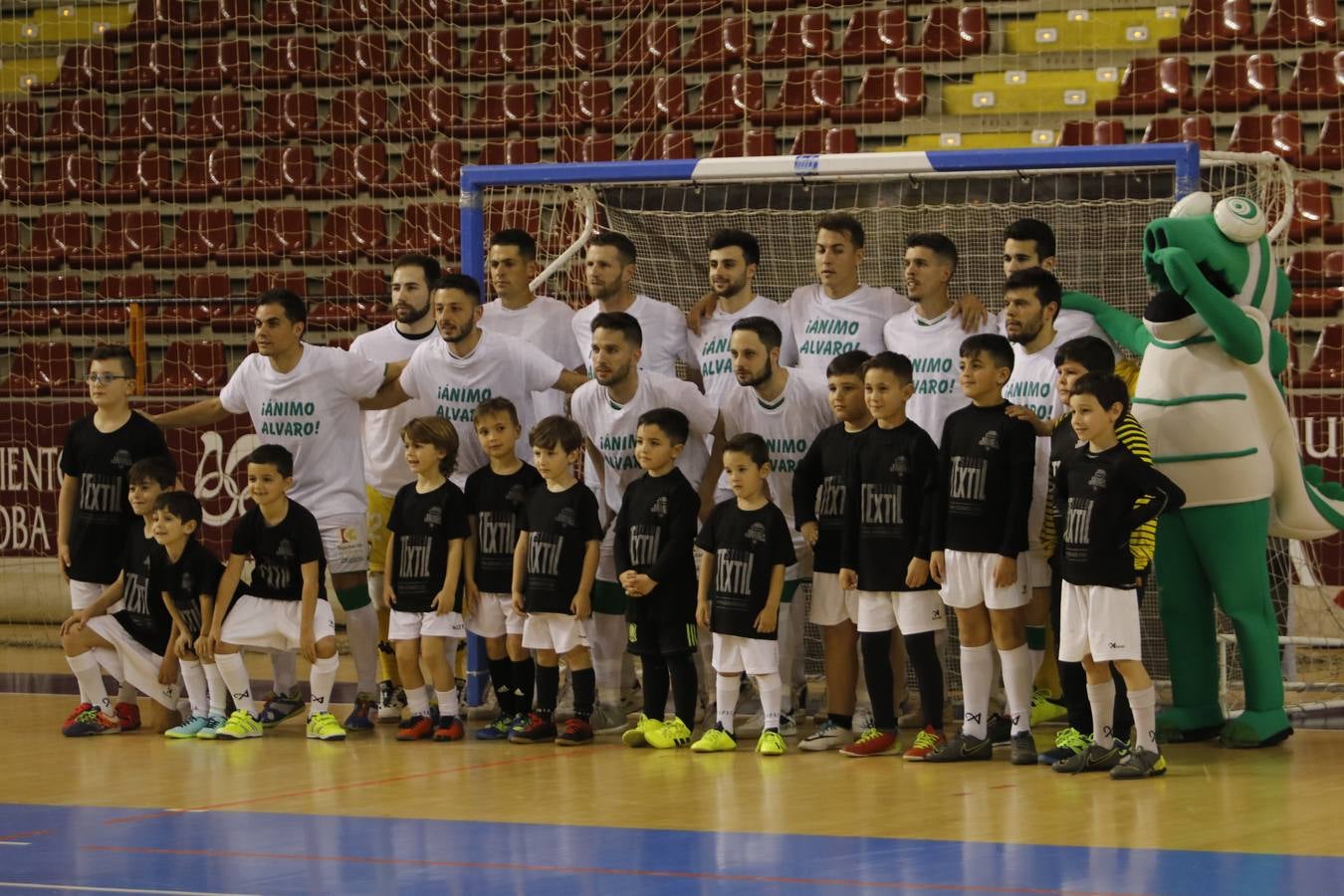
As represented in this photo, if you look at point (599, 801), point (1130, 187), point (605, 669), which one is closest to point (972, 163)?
point (1130, 187)

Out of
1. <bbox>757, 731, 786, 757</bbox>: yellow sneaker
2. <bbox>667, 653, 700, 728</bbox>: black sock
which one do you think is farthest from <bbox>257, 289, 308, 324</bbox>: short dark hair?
<bbox>757, 731, 786, 757</bbox>: yellow sneaker

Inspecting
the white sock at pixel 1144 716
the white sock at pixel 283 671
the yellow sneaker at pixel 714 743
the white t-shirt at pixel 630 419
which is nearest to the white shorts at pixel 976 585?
the white sock at pixel 1144 716

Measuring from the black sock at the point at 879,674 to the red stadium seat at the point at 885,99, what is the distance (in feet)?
→ 22.9

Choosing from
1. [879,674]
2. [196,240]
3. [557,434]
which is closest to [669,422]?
[557,434]

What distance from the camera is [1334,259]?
451 inches

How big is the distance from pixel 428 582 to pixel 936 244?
2.53 meters

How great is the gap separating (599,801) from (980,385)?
2138mm

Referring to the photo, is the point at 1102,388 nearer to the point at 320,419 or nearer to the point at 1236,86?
the point at 320,419

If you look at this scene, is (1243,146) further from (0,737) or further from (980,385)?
(0,737)

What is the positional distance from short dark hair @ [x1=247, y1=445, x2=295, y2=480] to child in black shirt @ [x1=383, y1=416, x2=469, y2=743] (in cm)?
51

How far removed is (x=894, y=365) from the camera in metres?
6.99

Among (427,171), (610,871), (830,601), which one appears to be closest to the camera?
(610,871)

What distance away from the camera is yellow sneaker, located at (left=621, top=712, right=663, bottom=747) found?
23.8 feet

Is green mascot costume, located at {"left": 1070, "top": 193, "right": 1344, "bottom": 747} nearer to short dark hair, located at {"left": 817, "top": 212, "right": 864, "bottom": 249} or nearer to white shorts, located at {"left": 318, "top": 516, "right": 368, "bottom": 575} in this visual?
short dark hair, located at {"left": 817, "top": 212, "right": 864, "bottom": 249}
